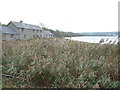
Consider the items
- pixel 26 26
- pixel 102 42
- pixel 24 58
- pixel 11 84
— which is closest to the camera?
pixel 11 84

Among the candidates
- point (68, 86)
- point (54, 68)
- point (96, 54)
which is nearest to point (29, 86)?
point (54, 68)

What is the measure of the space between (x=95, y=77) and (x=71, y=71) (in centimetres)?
55

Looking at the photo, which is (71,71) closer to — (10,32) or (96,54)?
(96,54)

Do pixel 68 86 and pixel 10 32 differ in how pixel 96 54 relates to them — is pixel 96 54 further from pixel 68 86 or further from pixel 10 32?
pixel 10 32

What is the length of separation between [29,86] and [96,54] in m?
2.13

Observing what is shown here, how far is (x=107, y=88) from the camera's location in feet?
8.27

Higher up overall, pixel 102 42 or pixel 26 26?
pixel 26 26

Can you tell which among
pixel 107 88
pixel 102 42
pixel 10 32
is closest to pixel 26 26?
pixel 10 32

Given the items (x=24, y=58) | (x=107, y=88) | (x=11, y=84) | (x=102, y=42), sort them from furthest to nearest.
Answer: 1. (x=102, y=42)
2. (x=24, y=58)
3. (x=11, y=84)
4. (x=107, y=88)

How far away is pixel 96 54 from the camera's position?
162 inches

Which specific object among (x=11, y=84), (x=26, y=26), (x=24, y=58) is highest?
(x=26, y=26)

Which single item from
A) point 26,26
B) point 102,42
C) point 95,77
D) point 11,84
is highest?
point 26,26

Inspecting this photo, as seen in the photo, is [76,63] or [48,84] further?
[76,63]

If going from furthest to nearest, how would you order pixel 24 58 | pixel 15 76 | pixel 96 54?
pixel 96 54, pixel 24 58, pixel 15 76
